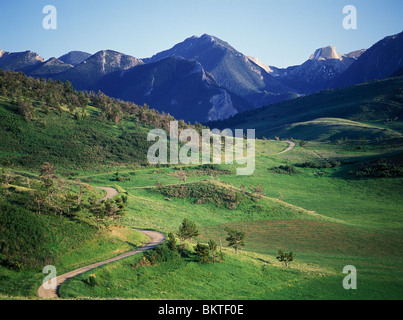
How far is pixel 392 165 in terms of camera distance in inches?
3915

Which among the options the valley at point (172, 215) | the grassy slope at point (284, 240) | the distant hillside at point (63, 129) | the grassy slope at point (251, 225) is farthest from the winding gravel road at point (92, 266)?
the distant hillside at point (63, 129)

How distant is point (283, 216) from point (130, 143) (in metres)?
81.5

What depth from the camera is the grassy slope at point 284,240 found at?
3247 cm

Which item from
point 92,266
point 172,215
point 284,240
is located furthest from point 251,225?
point 92,266

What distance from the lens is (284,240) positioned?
179 ft

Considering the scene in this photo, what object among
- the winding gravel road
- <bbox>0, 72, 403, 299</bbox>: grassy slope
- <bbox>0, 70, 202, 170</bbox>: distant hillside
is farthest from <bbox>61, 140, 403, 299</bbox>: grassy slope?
<bbox>0, 70, 202, 170</bbox>: distant hillside

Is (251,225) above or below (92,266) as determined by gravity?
below

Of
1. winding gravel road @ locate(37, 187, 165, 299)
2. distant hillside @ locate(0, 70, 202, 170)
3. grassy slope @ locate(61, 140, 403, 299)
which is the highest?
distant hillside @ locate(0, 70, 202, 170)

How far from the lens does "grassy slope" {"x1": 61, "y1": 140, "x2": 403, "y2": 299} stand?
32.5 metres

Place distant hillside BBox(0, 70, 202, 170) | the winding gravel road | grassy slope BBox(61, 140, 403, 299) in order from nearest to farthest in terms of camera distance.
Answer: the winding gravel road, grassy slope BBox(61, 140, 403, 299), distant hillside BBox(0, 70, 202, 170)

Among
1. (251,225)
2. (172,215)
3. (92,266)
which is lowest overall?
(251,225)

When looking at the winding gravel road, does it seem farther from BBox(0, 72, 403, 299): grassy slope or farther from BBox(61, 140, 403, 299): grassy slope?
BBox(61, 140, 403, 299): grassy slope

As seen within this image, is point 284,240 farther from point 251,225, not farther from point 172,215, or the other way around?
point 172,215
